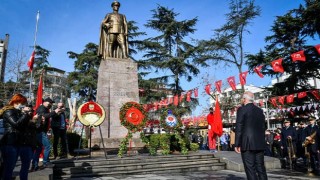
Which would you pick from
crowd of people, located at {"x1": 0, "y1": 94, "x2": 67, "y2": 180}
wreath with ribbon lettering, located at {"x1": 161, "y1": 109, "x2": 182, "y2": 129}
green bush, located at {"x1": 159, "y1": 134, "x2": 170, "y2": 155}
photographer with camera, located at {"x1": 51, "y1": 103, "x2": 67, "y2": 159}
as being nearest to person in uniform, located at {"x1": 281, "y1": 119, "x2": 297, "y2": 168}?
wreath with ribbon lettering, located at {"x1": 161, "y1": 109, "x2": 182, "y2": 129}

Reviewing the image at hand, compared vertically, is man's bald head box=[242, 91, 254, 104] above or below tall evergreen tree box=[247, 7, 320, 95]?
below

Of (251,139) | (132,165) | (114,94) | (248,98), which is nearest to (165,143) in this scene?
(132,165)

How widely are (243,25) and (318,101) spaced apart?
11.5 meters

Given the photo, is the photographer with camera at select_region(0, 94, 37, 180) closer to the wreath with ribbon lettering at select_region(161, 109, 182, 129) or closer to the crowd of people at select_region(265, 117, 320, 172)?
the wreath with ribbon lettering at select_region(161, 109, 182, 129)

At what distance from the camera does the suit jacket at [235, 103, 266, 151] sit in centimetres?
522

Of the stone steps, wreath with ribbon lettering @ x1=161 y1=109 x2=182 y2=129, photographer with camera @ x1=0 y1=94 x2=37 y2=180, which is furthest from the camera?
wreath with ribbon lettering @ x1=161 y1=109 x2=182 y2=129

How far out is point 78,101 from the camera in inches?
1303

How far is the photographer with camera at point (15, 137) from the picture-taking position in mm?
4980

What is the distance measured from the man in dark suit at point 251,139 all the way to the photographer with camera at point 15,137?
3868 millimetres

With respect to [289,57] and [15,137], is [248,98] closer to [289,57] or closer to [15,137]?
[15,137]

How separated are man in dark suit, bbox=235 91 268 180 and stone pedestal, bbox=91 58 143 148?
27.3ft

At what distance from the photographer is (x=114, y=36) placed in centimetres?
1473

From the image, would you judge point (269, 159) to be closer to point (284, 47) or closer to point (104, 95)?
point (104, 95)

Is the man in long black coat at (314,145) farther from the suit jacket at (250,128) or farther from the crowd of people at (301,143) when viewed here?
the suit jacket at (250,128)
